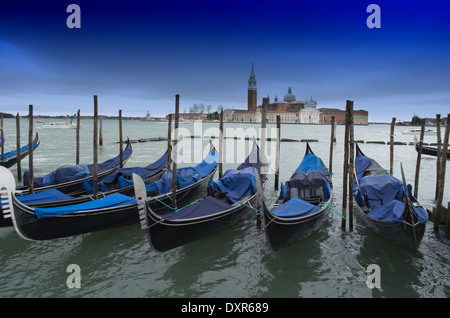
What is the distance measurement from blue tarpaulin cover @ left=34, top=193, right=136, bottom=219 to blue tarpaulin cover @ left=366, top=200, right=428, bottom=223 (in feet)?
14.1

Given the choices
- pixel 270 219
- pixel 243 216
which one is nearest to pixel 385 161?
pixel 243 216

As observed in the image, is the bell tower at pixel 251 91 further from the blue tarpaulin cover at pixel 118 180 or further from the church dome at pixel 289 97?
the blue tarpaulin cover at pixel 118 180

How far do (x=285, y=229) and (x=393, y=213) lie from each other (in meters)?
1.81

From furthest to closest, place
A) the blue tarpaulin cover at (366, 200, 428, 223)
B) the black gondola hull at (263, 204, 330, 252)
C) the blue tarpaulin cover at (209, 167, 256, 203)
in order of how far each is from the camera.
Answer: the blue tarpaulin cover at (209, 167, 256, 203), the blue tarpaulin cover at (366, 200, 428, 223), the black gondola hull at (263, 204, 330, 252)

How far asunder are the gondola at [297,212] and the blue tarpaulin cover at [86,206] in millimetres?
2648

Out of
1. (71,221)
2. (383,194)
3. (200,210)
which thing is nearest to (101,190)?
(71,221)

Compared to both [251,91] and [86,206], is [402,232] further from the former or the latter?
[251,91]

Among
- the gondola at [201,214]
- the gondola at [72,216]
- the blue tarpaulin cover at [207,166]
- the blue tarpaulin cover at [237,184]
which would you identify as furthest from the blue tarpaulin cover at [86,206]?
the blue tarpaulin cover at [207,166]

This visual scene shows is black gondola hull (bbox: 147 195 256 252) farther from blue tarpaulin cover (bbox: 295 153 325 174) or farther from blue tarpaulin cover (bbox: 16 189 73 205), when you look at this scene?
blue tarpaulin cover (bbox: 295 153 325 174)

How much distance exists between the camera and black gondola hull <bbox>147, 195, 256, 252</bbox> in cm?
421

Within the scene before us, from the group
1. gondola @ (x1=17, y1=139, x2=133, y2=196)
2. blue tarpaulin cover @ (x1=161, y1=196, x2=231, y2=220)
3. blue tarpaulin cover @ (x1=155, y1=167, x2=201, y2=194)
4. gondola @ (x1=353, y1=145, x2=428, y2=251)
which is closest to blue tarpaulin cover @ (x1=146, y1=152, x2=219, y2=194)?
blue tarpaulin cover @ (x1=155, y1=167, x2=201, y2=194)

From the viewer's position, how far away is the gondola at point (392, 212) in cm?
448

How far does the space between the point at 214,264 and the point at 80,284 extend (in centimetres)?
183

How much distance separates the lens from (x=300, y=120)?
108438 mm
